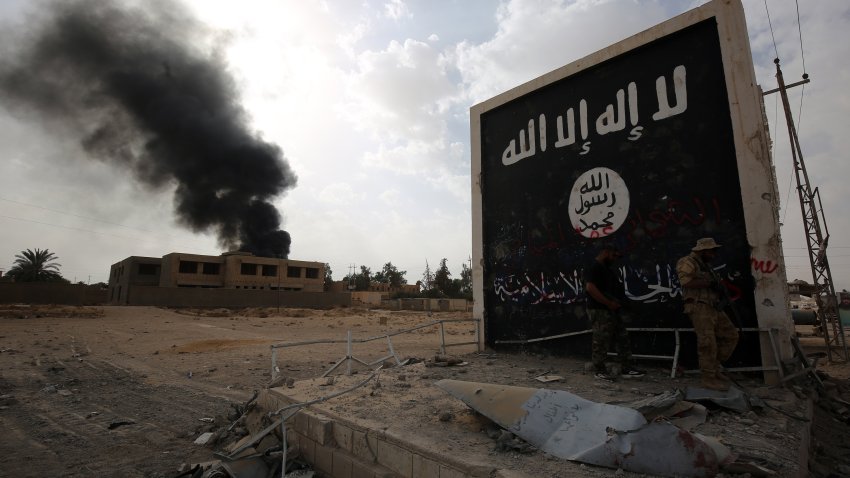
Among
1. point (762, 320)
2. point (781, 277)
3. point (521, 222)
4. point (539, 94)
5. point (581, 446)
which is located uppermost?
point (539, 94)

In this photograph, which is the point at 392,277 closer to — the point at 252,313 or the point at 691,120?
the point at 252,313

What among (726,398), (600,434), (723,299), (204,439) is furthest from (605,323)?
(204,439)

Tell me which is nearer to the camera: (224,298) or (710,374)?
(710,374)

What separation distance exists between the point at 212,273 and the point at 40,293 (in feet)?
44.1

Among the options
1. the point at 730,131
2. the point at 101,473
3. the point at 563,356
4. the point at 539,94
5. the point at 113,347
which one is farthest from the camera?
the point at 113,347

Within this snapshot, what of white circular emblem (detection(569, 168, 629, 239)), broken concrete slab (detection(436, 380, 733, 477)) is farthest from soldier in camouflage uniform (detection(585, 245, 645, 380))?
broken concrete slab (detection(436, 380, 733, 477))

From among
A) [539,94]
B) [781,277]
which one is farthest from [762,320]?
[539,94]

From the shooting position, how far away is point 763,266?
4.93 metres

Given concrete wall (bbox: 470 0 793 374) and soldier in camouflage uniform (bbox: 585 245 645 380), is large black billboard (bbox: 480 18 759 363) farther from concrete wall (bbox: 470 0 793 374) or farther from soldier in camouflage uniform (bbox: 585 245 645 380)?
soldier in camouflage uniform (bbox: 585 245 645 380)

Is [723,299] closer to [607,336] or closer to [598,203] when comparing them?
[607,336]

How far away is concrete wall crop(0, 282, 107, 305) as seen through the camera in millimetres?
35188

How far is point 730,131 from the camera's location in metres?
5.31

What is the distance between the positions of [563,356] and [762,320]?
2.66 metres

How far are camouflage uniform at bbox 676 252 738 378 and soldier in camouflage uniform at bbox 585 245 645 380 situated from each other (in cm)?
83
